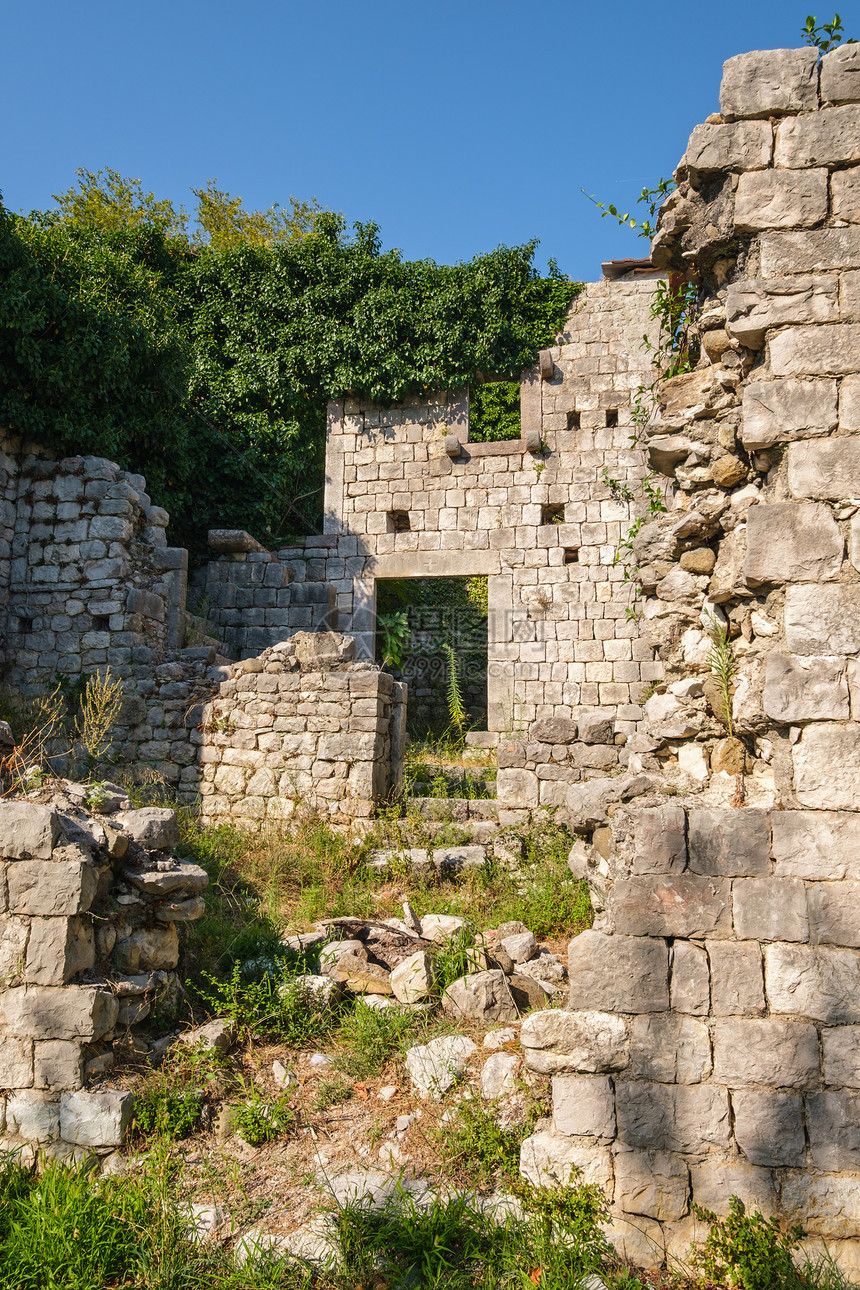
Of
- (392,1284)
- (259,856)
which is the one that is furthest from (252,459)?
(392,1284)

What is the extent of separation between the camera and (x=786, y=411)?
10.3 feet

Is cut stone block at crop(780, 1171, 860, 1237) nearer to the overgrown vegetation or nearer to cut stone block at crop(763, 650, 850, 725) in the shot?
cut stone block at crop(763, 650, 850, 725)

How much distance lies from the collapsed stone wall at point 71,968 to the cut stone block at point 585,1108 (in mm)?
1751

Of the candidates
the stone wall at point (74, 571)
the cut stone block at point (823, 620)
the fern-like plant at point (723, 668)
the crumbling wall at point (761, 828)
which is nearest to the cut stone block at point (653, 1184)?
the crumbling wall at point (761, 828)

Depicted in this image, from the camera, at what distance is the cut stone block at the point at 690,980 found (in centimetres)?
293

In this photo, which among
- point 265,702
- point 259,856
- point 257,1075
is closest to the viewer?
point 257,1075

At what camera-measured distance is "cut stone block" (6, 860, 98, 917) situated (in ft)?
11.6

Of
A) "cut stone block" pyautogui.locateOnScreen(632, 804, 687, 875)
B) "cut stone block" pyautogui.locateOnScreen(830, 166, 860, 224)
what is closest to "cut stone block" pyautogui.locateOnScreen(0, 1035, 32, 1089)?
"cut stone block" pyautogui.locateOnScreen(632, 804, 687, 875)

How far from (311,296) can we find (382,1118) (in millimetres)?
12160

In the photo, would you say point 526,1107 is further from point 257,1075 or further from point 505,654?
point 505,654

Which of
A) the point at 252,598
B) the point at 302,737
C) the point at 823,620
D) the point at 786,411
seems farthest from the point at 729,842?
the point at 252,598

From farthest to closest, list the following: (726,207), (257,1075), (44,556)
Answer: (44,556) → (257,1075) → (726,207)

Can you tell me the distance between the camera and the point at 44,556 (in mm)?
9141

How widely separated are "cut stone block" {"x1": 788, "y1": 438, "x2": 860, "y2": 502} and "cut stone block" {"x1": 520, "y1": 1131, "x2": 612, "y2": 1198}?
2463mm
